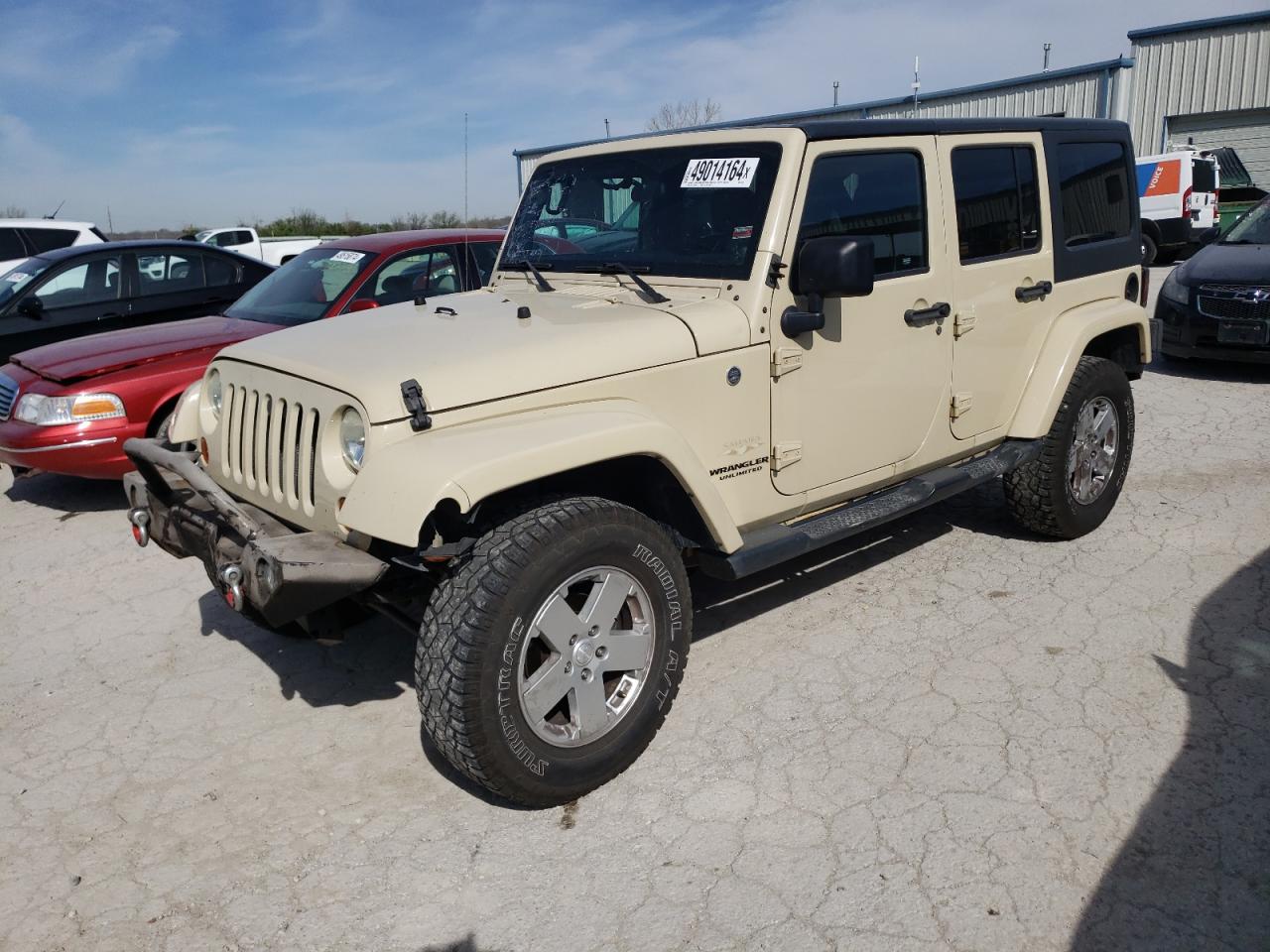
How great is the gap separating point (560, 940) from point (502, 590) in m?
0.92

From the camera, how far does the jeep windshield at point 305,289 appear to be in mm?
6723

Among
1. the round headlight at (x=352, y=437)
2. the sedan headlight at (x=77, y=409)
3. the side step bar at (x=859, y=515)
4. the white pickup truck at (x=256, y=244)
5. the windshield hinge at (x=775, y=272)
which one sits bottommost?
the side step bar at (x=859, y=515)

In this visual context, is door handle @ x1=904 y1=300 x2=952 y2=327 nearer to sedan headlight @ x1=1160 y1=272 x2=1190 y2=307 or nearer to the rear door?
the rear door

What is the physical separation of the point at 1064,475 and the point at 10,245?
1313 cm

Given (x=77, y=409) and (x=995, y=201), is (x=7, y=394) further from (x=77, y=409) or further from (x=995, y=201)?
(x=995, y=201)

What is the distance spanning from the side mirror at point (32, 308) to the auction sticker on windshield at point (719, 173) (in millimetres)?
6281

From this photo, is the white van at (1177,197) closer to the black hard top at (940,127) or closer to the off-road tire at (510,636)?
the black hard top at (940,127)

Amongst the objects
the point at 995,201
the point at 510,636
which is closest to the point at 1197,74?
the point at 995,201

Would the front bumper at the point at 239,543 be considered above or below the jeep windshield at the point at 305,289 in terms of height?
below

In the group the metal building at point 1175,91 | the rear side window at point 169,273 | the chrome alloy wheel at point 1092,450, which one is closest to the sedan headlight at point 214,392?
the chrome alloy wheel at point 1092,450

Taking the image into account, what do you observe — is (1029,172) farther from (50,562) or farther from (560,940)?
(50,562)

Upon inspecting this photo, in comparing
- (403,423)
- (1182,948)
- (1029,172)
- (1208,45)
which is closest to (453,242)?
(1029,172)

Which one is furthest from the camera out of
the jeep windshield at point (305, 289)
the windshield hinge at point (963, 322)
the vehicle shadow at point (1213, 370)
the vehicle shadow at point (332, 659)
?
the vehicle shadow at point (1213, 370)

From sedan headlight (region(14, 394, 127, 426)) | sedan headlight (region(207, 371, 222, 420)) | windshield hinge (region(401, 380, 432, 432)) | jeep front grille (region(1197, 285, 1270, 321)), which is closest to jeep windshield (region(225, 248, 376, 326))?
sedan headlight (region(14, 394, 127, 426))
